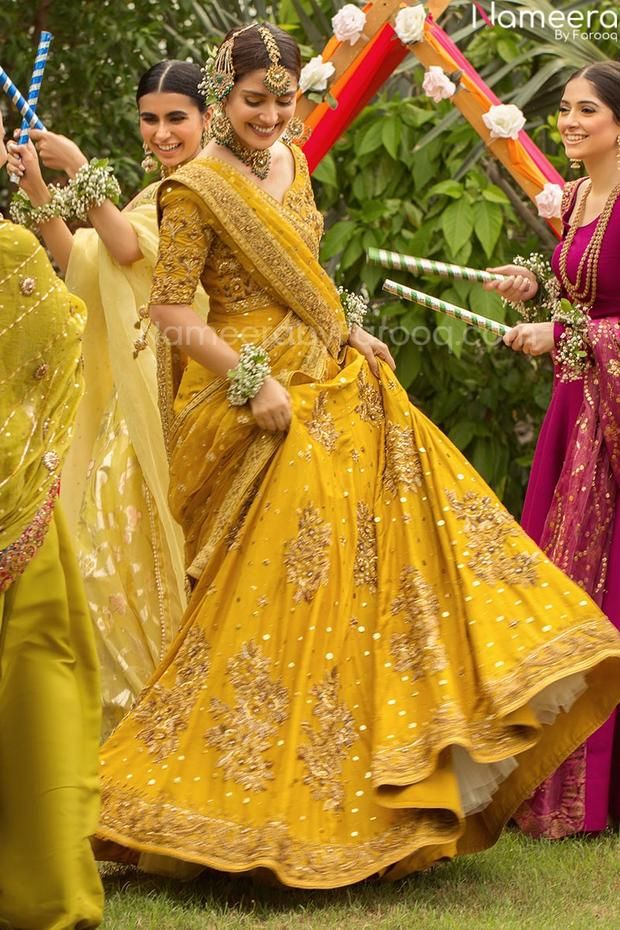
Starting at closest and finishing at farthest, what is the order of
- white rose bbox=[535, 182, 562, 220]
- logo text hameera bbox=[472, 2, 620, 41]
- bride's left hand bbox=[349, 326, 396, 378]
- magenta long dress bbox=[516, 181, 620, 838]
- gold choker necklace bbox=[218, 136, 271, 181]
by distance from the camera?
gold choker necklace bbox=[218, 136, 271, 181] → bride's left hand bbox=[349, 326, 396, 378] → magenta long dress bbox=[516, 181, 620, 838] → white rose bbox=[535, 182, 562, 220] → logo text hameera bbox=[472, 2, 620, 41]

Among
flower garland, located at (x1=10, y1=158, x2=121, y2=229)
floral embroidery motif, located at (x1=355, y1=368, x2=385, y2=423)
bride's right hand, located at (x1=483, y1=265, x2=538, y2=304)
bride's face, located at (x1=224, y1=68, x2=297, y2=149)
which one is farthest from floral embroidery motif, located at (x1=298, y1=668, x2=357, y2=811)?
flower garland, located at (x1=10, y1=158, x2=121, y2=229)

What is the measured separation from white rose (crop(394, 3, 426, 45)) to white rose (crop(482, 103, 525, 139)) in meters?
0.35

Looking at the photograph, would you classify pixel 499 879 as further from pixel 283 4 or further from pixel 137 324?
pixel 283 4

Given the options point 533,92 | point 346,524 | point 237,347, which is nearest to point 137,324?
point 237,347

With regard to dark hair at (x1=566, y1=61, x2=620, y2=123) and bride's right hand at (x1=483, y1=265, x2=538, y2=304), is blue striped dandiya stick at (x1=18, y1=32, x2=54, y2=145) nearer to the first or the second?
bride's right hand at (x1=483, y1=265, x2=538, y2=304)

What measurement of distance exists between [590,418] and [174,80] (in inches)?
61.5

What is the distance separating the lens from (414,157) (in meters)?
6.43

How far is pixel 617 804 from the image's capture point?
428cm

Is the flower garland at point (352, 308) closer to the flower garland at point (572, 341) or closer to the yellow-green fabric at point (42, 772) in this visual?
the flower garland at point (572, 341)

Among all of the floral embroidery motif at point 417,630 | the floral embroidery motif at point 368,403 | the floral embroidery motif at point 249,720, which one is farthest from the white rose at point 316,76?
the floral embroidery motif at point 249,720

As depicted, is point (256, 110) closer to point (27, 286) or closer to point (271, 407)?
point (271, 407)

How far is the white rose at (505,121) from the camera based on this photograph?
534 cm

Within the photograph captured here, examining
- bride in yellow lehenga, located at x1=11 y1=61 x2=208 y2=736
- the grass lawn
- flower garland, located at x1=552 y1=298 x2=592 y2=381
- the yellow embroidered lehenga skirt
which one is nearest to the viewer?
the grass lawn

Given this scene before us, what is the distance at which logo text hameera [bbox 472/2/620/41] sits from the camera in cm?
628
